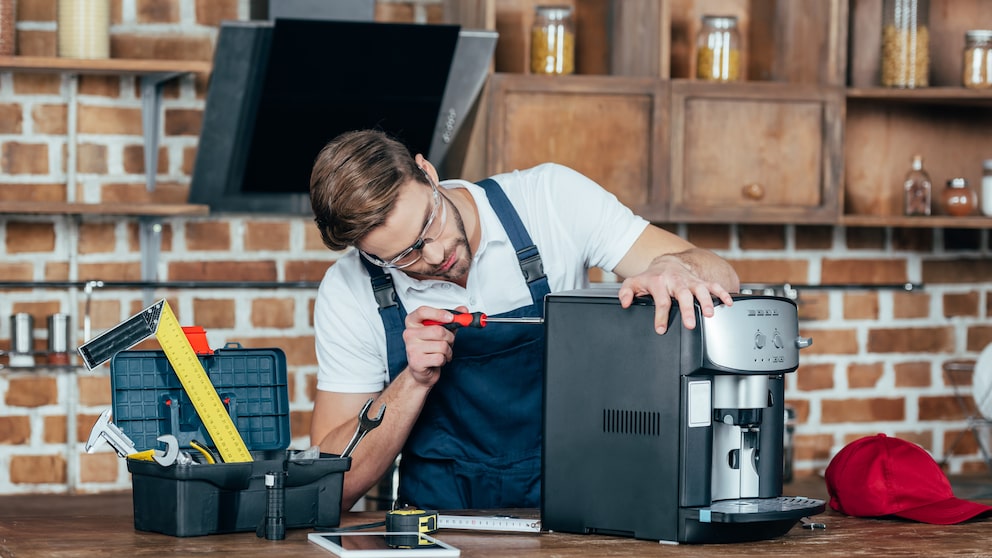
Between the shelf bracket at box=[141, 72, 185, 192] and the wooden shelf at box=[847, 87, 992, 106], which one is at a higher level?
the wooden shelf at box=[847, 87, 992, 106]

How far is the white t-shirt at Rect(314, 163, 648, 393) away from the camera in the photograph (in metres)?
2.06

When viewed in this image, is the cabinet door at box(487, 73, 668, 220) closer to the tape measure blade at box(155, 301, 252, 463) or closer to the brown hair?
the brown hair

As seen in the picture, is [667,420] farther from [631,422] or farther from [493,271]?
[493,271]

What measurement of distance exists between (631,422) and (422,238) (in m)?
0.49

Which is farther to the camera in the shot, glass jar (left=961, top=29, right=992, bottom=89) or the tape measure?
glass jar (left=961, top=29, right=992, bottom=89)

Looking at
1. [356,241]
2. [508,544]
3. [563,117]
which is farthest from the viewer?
[563,117]

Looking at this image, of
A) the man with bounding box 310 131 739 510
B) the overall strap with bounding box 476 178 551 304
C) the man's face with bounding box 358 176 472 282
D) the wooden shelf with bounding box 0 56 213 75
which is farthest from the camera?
the wooden shelf with bounding box 0 56 213 75

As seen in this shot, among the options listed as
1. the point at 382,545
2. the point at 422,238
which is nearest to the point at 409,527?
the point at 382,545

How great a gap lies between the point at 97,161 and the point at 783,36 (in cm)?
168

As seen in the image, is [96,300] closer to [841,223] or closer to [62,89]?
[62,89]

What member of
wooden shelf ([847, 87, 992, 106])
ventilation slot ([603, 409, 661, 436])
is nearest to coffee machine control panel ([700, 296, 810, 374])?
ventilation slot ([603, 409, 661, 436])

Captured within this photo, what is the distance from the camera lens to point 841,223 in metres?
2.96

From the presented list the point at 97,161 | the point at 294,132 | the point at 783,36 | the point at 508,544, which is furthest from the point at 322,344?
the point at 783,36

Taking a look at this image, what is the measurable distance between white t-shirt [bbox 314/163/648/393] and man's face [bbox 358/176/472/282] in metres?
0.09
